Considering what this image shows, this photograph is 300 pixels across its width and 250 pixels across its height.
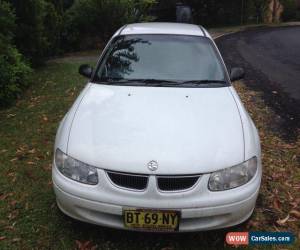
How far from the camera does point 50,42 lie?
10.2 meters

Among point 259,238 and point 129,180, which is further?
point 259,238

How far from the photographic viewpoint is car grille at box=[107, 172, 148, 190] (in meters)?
2.93

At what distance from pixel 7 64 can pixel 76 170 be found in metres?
4.50

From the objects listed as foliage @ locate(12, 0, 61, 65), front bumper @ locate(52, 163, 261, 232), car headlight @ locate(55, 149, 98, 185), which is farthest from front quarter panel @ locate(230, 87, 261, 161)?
foliage @ locate(12, 0, 61, 65)

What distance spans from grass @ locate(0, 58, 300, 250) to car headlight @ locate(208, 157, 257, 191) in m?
0.59

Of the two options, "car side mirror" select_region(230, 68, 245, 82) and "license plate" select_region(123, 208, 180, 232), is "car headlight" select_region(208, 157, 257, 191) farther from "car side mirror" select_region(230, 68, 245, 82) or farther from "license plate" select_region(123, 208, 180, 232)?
"car side mirror" select_region(230, 68, 245, 82)

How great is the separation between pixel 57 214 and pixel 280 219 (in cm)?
200

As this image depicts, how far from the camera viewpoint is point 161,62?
4.36 metres

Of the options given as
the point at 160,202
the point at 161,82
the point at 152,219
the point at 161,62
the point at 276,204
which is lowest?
the point at 276,204

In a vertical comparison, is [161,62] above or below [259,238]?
above

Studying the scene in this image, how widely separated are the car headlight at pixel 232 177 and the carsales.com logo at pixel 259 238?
509 mm

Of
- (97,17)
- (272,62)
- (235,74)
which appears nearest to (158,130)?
(235,74)

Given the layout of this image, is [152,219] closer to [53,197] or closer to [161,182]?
[161,182]

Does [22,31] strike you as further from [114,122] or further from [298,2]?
[298,2]
